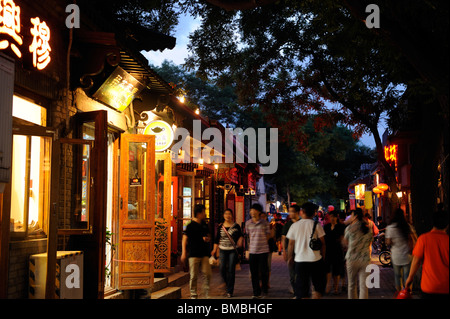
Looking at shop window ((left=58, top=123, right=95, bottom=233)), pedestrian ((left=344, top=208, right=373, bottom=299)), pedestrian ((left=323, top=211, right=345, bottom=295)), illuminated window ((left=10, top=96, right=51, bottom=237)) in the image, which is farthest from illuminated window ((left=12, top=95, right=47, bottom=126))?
pedestrian ((left=323, top=211, right=345, bottom=295))

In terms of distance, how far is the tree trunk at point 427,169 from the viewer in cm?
1205

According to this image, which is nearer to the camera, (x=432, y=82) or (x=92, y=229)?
(x=432, y=82)

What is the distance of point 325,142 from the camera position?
134 ft

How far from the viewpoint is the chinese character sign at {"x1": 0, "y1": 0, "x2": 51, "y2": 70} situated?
22.2 feet

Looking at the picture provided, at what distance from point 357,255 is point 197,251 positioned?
10.8ft

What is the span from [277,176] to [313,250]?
3448 cm

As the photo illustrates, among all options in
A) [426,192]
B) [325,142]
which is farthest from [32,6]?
[325,142]

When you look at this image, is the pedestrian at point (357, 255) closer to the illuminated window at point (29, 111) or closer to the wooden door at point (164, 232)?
the wooden door at point (164, 232)

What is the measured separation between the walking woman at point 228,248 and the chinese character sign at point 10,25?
6876mm

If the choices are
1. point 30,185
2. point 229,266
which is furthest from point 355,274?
point 30,185

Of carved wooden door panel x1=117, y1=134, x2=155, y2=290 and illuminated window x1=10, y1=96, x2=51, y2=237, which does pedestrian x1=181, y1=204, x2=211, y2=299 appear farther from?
illuminated window x1=10, y1=96, x2=51, y2=237

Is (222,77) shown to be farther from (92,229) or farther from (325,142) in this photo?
(325,142)

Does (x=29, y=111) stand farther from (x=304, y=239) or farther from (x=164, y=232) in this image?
(x=164, y=232)
